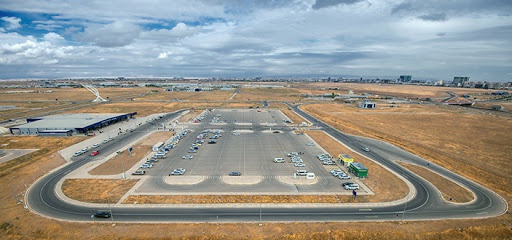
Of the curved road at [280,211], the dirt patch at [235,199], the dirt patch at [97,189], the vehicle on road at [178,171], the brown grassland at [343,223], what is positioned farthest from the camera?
the vehicle on road at [178,171]

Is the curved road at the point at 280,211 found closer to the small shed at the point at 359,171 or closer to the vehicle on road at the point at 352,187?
the vehicle on road at the point at 352,187

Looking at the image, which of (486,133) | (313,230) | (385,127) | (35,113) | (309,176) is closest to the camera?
(313,230)

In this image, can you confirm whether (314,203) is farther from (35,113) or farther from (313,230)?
(35,113)

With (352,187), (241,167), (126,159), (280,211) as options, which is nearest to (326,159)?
(352,187)

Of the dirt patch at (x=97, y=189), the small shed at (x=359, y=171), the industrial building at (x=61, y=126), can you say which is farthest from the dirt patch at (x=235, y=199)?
the industrial building at (x=61, y=126)

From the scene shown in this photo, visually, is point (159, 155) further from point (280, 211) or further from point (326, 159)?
point (326, 159)

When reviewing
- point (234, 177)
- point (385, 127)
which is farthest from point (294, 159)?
point (385, 127)
